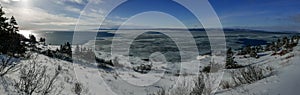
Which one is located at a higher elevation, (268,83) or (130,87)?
(268,83)

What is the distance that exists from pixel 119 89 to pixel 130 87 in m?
1.31

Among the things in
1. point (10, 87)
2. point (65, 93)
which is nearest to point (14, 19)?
point (65, 93)

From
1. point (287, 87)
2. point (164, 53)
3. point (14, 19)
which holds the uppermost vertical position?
point (14, 19)

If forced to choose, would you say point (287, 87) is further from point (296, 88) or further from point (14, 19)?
point (14, 19)

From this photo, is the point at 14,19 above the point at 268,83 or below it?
above

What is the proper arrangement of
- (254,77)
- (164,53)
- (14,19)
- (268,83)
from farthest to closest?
1. (164,53)
2. (14,19)
3. (254,77)
4. (268,83)

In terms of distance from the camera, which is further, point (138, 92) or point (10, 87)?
point (138, 92)

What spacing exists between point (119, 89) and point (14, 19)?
20.0 meters

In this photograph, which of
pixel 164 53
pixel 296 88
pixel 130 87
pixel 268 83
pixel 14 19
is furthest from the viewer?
pixel 164 53

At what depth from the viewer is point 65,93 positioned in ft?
40.9

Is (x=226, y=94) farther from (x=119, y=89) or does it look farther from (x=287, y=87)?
(x=119, y=89)

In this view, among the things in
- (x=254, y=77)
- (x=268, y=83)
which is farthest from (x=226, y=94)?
(x=254, y=77)

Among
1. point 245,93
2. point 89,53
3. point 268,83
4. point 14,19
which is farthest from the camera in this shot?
point 89,53

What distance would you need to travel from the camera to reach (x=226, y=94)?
930cm
